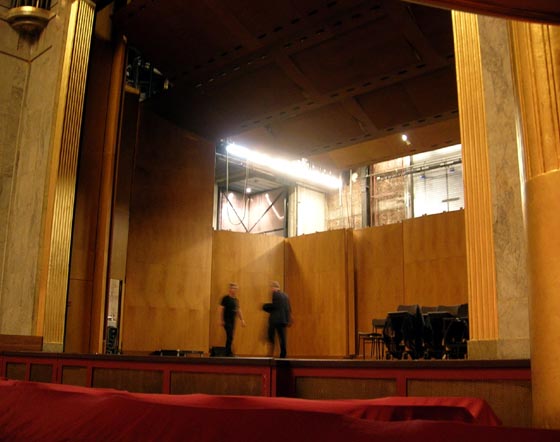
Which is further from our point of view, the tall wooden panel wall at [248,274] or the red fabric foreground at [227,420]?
the tall wooden panel wall at [248,274]

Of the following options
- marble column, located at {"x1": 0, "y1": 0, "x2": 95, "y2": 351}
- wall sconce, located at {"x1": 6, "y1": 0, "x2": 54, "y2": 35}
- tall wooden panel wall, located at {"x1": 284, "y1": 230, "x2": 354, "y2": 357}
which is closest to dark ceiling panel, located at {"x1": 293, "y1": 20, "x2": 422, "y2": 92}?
marble column, located at {"x1": 0, "y1": 0, "x2": 95, "y2": 351}

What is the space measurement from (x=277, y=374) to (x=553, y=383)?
3384mm

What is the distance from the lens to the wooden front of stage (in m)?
3.80

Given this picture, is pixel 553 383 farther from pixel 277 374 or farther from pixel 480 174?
pixel 480 174

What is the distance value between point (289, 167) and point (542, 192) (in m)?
18.5

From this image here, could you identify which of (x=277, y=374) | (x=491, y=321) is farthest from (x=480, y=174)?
(x=277, y=374)

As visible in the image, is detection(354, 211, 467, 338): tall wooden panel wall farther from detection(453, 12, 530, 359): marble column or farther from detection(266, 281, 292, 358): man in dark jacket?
detection(453, 12, 530, 359): marble column

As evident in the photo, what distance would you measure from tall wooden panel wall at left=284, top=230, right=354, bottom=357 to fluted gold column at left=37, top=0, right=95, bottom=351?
713 cm

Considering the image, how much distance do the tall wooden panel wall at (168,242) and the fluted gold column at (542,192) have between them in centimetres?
1111

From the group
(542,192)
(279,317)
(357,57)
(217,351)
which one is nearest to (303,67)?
(357,57)

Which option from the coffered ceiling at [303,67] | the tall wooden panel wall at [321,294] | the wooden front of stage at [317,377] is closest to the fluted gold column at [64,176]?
the coffered ceiling at [303,67]

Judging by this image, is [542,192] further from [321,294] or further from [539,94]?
[321,294]

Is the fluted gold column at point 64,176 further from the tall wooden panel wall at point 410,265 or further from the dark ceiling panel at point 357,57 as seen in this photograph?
the tall wooden panel wall at point 410,265

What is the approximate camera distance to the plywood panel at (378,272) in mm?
14148
